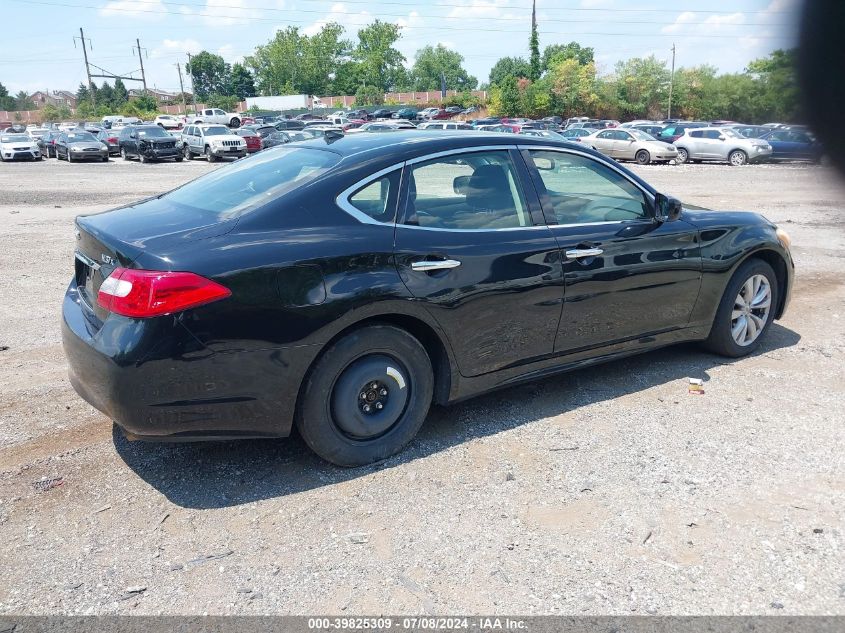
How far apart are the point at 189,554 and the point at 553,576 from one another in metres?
1.56

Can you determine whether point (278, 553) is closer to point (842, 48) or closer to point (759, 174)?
point (842, 48)

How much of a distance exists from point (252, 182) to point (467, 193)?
126 cm

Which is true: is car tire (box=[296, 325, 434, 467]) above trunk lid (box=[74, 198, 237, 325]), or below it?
below

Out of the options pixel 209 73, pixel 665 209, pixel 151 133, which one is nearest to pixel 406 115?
pixel 151 133

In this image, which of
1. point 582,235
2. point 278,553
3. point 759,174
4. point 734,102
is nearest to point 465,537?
point 278,553

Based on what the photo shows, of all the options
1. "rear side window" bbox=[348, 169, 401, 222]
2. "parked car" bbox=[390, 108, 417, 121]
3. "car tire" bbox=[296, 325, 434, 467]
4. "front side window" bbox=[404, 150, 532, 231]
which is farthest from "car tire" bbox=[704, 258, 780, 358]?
"parked car" bbox=[390, 108, 417, 121]

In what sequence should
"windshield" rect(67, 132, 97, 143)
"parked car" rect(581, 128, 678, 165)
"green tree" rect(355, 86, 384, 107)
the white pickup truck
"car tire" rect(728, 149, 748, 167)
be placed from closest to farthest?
1. "car tire" rect(728, 149, 748, 167)
2. "parked car" rect(581, 128, 678, 165)
3. "windshield" rect(67, 132, 97, 143)
4. the white pickup truck
5. "green tree" rect(355, 86, 384, 107)

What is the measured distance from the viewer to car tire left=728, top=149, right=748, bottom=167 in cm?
2870

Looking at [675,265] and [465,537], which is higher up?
[675,265]

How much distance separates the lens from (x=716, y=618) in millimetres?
2678

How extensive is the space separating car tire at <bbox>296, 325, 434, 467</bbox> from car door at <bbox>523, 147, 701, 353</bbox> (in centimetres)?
105

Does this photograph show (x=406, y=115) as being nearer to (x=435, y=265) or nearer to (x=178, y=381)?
(x=435, y=265)

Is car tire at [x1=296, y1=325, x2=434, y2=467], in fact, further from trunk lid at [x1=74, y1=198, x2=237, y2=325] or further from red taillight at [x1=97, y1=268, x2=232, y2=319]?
trunk lid at [x1=74, y1=198, x2=237, y2=325]

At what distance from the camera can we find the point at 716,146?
96.9ft
